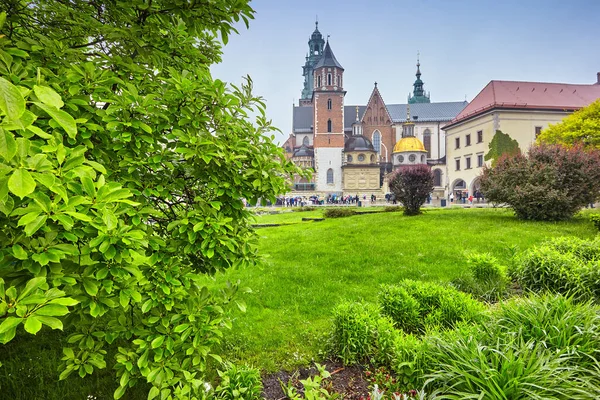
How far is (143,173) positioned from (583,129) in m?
30.8

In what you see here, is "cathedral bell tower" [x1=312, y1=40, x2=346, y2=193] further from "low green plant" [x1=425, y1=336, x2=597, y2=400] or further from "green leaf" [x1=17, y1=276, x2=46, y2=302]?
"green leaf" [x1=17, y1=276, x2=46, y2=302]

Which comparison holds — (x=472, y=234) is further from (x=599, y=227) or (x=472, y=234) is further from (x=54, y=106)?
(x=54, y=106)

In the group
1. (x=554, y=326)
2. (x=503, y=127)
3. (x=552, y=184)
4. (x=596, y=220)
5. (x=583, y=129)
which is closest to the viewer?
(x=554, y=326)

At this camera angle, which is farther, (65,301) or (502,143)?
(502,143)

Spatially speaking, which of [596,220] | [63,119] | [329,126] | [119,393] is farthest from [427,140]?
[63,119]

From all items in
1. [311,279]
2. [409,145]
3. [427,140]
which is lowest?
[311,279]

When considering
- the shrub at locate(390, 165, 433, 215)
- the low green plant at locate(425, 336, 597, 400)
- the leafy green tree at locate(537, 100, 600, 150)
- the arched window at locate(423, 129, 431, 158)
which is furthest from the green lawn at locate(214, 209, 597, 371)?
the arched window at locate(423, 129, 431, 158)

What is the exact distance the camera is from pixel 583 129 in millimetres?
22984

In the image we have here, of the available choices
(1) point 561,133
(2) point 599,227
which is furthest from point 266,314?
(1) point 561,133

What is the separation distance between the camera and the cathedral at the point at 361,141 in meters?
52.3

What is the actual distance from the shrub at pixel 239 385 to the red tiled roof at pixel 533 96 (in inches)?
1593

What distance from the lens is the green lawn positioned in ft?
12.3

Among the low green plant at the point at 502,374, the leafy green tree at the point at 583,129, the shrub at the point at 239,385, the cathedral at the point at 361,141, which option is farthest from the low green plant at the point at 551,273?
the cathedral at the point at 361,141

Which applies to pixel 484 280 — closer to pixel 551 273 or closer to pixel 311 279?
pixel 551 273
